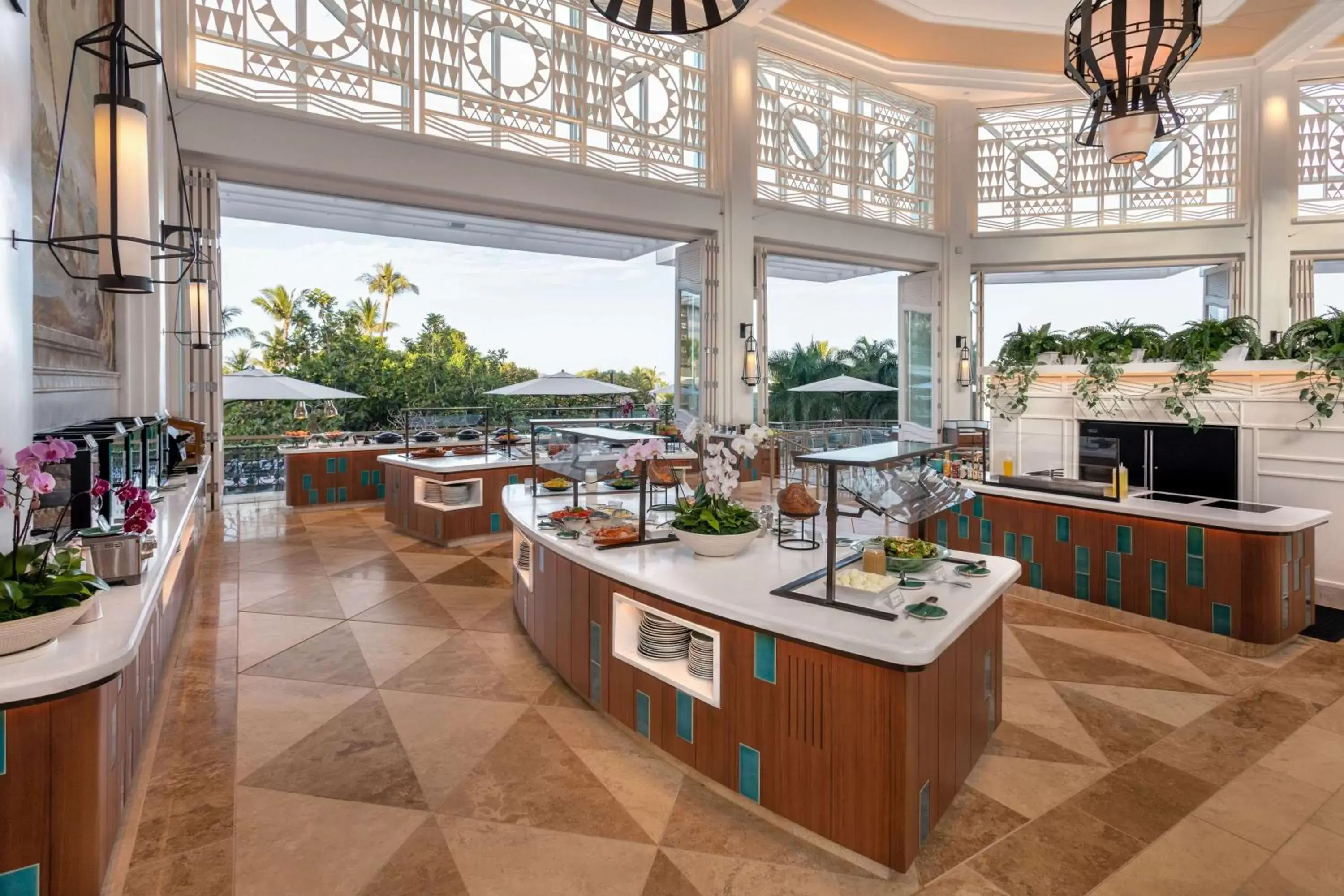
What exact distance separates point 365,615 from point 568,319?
16.7 meters

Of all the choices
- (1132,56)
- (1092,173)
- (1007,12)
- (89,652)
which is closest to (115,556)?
(89,652)

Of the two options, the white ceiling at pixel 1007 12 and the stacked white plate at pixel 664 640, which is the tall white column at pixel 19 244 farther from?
the white ceiling at pixel 1007 12

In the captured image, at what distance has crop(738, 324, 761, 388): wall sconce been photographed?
37.0 ft

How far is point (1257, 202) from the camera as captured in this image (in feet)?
37.0

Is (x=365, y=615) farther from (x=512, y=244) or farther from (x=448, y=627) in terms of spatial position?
(x=512, y=244)

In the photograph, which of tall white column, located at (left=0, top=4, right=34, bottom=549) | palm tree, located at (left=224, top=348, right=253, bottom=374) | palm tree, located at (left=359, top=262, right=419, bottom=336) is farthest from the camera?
palm tree, located at (left=359, top=262, right=419, bottom=336)

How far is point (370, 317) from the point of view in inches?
687

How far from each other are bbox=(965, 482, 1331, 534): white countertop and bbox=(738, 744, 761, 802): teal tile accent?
11.2 feet

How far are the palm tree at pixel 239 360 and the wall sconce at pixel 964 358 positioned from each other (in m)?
14.8

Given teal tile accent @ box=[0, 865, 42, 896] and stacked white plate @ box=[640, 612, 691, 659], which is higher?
stacked white plate @ box=[640, 612, 691, 659]

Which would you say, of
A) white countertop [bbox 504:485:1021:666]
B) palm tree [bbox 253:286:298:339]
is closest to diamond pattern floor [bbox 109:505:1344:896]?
white countertop [bbox 504:485:1021:666]

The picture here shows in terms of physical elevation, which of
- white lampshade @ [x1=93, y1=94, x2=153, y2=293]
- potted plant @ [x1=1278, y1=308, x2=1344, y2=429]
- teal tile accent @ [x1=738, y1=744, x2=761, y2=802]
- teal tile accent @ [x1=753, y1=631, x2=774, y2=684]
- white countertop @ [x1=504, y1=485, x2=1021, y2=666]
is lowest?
teal tile accent @ [x1=738, y1=744, x2=761, y2=802]

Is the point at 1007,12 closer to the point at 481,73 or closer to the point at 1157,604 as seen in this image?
the point at 481,73

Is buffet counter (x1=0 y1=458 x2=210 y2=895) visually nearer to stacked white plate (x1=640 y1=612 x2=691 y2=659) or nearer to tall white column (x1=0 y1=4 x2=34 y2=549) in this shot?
tall white column (x1=0 y1=4 x2=34 y2=549)
